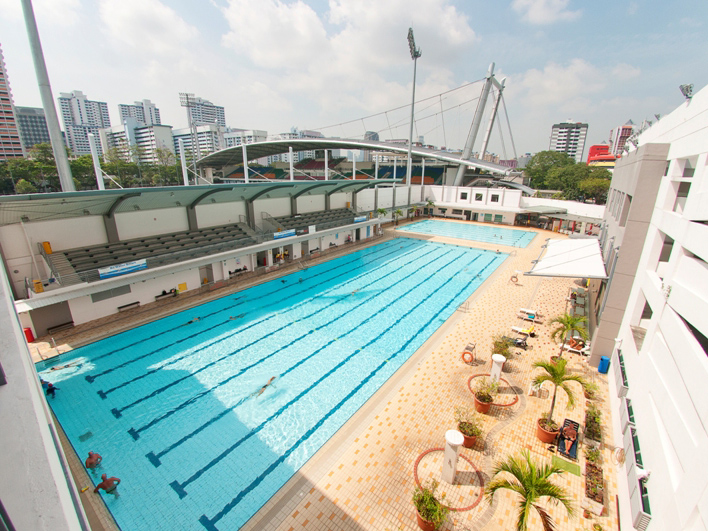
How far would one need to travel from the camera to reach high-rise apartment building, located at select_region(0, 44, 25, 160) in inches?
2847

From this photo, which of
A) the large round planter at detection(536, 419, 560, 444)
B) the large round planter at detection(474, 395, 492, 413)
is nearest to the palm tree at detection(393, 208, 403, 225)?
the large round planter at detection(474, 395, 492, 413)

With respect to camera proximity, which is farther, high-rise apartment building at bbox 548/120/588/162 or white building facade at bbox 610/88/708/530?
high-rise apartment building at bbox 548/120/588/162

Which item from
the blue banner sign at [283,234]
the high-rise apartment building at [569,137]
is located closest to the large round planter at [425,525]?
the blue banner sign at [283,234]

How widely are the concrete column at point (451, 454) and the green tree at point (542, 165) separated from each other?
2177 inches

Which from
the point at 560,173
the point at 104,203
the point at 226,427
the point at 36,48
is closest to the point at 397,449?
the point at 226,427

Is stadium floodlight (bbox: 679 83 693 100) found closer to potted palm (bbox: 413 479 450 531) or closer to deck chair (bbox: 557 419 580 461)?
deck chair (bbox: 557 419 580 461)

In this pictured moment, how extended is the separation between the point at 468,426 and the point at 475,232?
83.6 ft

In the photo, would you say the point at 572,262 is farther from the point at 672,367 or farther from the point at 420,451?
the point at 420,451

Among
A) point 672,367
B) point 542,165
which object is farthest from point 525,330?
point 542,165

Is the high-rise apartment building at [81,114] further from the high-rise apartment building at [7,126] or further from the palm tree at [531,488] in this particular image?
the palm tree at [531,488]

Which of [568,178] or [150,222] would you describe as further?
[568,178]

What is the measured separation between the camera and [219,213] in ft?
60.5

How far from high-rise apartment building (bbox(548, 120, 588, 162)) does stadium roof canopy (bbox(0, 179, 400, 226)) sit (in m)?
171

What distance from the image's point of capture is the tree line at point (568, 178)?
4072cm
